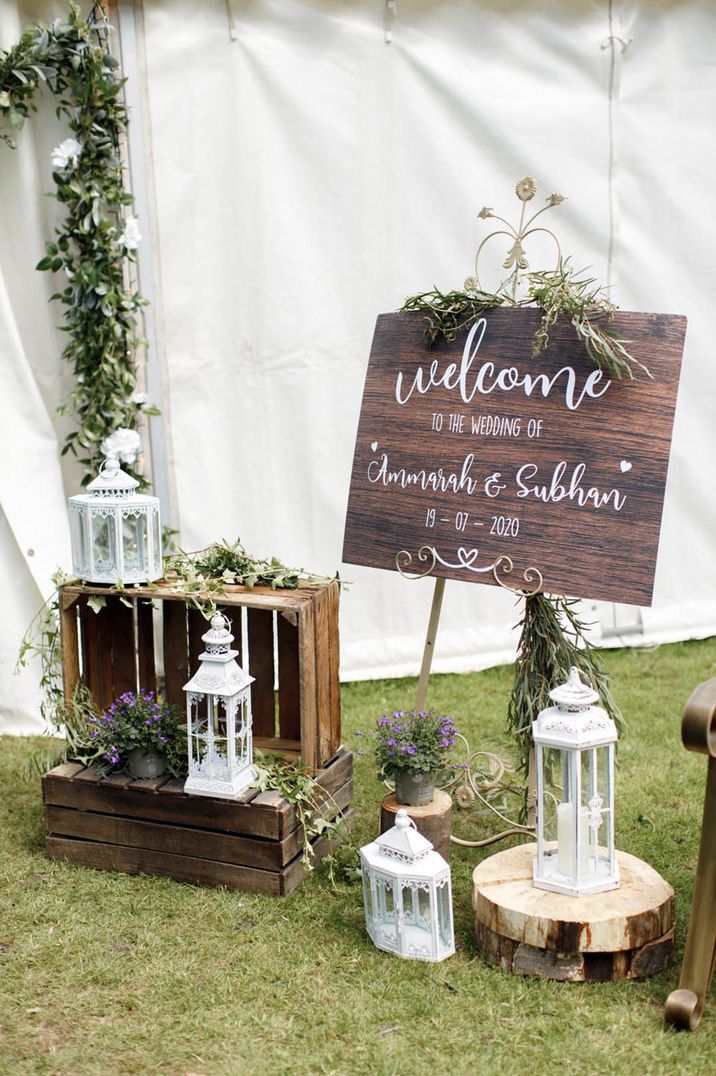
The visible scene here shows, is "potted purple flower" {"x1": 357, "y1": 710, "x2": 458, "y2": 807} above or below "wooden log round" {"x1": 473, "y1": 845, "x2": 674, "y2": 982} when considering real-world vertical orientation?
above

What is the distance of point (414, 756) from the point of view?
8.52 feet


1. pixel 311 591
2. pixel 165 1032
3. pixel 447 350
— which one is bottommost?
pixel 165 1032

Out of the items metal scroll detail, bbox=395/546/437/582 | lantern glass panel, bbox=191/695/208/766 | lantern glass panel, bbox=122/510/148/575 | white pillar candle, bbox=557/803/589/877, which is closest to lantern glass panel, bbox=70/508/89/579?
lantern glass panel, bbox=122/510/148/575

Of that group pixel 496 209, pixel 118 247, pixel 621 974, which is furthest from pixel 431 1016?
pixel 496 209

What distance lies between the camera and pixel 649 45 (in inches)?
167

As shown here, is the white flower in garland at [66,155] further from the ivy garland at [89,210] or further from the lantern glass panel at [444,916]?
the lantern glass panel at [444,916]

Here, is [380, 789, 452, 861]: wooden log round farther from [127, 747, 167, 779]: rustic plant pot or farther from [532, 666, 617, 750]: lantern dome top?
[127, 747, 167, 779]: rustic plant pot

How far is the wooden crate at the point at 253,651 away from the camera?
2752mm

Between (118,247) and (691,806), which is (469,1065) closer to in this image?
(691,806)

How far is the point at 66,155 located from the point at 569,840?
2682 mm

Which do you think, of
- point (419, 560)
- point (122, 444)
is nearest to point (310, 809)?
point (419, 560)

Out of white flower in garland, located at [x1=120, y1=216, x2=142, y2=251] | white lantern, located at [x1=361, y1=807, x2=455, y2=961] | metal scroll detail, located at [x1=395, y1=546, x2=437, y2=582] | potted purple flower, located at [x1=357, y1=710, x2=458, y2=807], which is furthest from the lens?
white flower in garland, located at [x1=120, y1=216, x2=142, y2=251]

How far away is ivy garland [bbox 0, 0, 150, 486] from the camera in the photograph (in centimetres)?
354

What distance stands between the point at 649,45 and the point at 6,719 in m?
3.46
